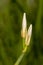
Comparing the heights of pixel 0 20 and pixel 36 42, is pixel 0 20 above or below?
above

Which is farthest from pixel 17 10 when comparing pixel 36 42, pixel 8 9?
pixel 36 42

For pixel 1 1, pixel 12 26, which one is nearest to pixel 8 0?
pixel 1 1

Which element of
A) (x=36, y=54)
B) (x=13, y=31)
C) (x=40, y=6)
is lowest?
(x=36, y=54)

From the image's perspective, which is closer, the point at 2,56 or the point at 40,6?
the point at 2,56

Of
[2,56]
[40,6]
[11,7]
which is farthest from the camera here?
[11,7]

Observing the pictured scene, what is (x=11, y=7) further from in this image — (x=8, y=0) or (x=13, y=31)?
(x=13, y=31)

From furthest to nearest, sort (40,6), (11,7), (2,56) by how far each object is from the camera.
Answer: (11,7), (40,6), (2,56)
